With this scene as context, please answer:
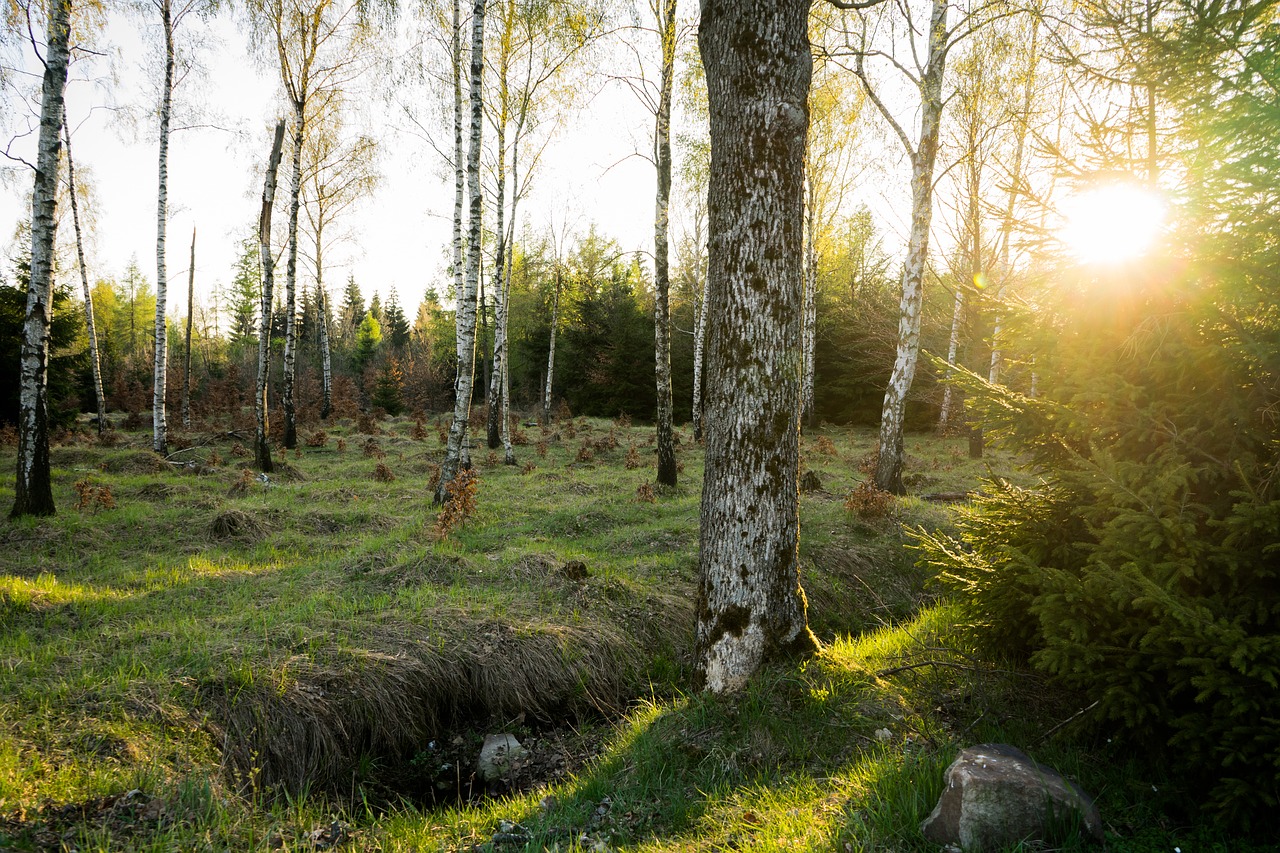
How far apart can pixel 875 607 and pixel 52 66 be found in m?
12.2

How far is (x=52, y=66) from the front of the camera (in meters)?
7.89

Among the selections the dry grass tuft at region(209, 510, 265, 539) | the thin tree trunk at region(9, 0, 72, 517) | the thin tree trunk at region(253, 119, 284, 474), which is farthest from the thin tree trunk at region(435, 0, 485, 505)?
the thin tree trunk at region(9, 0, 72, 517)

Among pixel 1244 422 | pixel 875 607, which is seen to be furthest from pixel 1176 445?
pixel 875 607

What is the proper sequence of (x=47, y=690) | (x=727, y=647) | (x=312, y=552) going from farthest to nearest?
(x=312, y=552), (x=727, y=647), (x=47, y=690)

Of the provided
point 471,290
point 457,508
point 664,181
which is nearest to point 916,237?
point 664,181

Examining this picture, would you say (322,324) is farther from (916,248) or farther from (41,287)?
(916,248)

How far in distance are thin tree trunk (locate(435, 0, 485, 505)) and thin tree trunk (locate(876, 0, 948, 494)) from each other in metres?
6.62

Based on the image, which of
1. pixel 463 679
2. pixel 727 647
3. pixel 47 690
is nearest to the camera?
pixel 47 690

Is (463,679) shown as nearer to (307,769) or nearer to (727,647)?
(307,769)

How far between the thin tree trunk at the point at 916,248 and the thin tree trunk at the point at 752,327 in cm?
629

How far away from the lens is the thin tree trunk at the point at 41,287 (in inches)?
304

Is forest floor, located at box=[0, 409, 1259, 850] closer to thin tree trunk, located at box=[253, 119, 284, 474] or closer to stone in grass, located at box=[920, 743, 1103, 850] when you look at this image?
stone in grass, located at box=[920, 743, 1103, 850]

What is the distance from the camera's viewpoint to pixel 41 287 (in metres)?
7.81

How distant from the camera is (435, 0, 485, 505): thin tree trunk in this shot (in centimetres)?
915
